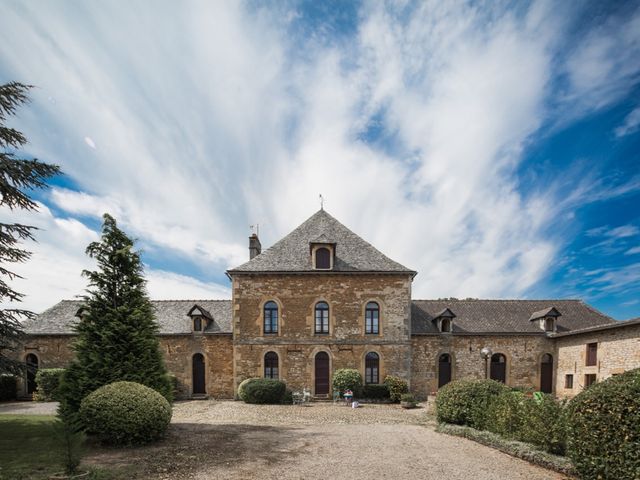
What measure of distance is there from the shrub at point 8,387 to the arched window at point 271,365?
1595 cm

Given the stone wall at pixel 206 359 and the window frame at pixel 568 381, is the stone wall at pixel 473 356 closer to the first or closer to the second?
the window frame at pixel 568 381

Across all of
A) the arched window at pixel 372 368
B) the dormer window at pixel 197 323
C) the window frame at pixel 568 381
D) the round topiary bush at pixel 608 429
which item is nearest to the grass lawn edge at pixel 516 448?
the round topiary bush at pixel 608 429

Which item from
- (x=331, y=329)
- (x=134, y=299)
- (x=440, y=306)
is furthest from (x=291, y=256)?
(x=440, y=306)

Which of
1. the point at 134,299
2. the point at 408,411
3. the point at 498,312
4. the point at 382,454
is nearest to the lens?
Answer: the point at 382,454

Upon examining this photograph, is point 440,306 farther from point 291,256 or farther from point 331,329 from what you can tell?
point 291,256

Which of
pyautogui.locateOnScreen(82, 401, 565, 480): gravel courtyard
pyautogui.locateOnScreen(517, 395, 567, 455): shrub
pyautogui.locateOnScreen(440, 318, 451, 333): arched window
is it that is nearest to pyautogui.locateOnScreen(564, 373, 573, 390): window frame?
pyautogui.locateOnScreen(440, 318, 451, 333): arched window

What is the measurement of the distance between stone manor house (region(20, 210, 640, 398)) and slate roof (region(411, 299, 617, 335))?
128 mm

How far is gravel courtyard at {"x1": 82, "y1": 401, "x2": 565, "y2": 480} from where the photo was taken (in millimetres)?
7723

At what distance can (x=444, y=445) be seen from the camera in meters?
10.0

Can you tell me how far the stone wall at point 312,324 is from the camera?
20125 millimetres

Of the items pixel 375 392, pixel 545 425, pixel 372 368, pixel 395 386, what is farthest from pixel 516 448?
pixel 372 368

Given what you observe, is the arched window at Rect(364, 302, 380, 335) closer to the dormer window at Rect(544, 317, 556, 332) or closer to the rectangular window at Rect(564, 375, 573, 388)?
the dormer window at Rect(544, 317, 556, 332)

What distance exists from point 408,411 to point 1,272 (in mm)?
17709

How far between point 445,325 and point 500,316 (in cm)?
457
